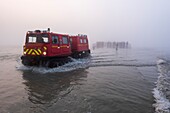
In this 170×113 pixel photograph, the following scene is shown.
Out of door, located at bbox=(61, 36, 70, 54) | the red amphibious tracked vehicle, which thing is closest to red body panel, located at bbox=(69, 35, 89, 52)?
door, located at bbox=(61, 36, 70, 54)

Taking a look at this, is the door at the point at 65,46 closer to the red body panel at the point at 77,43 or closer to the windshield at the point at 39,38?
the windshield at the point at 39,38

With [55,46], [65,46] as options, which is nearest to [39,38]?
[55,46]

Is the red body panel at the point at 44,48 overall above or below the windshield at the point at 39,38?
below

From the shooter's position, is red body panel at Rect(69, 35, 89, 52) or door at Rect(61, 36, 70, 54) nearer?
door at Rect(61, 36, 70, 54)

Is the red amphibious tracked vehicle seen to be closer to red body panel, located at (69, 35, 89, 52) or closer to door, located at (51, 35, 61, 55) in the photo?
door, located at (51, 35, 61, 55)

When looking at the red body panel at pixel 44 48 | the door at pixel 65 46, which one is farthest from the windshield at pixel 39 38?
the door at pixel 65 46

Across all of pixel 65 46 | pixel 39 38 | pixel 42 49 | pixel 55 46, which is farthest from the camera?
pixel 65 46

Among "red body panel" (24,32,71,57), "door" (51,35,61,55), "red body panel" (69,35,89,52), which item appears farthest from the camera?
"red body panel" (69,35,89,52)

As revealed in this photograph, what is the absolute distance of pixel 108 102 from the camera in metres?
5.83

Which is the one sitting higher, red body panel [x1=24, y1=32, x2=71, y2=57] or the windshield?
the windshield

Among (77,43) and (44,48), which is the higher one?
(77,43)

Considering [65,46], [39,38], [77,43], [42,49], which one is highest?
[39,38]

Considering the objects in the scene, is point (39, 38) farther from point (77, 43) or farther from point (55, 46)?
point (77, 43)

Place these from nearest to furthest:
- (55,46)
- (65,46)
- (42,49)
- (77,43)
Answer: (42,49) < (55,46) < (65,46) < (77,43)
